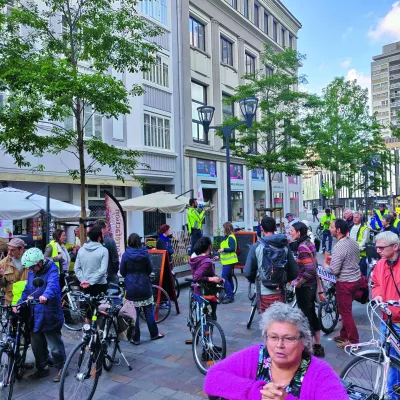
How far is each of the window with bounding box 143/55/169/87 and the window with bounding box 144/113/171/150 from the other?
5.80ft

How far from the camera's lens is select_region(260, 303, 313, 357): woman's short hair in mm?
2137

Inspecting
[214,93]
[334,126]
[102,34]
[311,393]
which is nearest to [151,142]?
[214,93]

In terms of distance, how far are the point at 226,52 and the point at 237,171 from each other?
7.69m

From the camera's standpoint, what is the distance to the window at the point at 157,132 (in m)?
18.2

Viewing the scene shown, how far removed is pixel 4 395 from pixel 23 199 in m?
5.95

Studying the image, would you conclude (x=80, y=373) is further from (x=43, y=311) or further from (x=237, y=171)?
(x=237, y=171)

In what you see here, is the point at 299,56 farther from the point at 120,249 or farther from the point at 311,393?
the point at 311,393

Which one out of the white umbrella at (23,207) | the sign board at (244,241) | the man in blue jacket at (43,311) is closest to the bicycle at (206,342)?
the man in blue jacket at (43,311)

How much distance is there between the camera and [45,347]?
15.9ft

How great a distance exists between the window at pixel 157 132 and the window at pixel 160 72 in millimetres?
1768

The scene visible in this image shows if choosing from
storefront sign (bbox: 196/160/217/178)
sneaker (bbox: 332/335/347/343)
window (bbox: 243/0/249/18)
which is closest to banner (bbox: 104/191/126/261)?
sneaker (bbox: 332/335/347/343)

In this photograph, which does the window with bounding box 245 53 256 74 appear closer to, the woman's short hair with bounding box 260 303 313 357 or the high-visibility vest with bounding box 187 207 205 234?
the high-visibility vest with bounding box 187 207 205 234

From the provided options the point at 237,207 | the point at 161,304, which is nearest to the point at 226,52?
the point at 237,207

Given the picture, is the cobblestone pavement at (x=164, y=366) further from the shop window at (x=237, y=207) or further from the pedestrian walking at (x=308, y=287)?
the shop window at (x=237, y=207)
